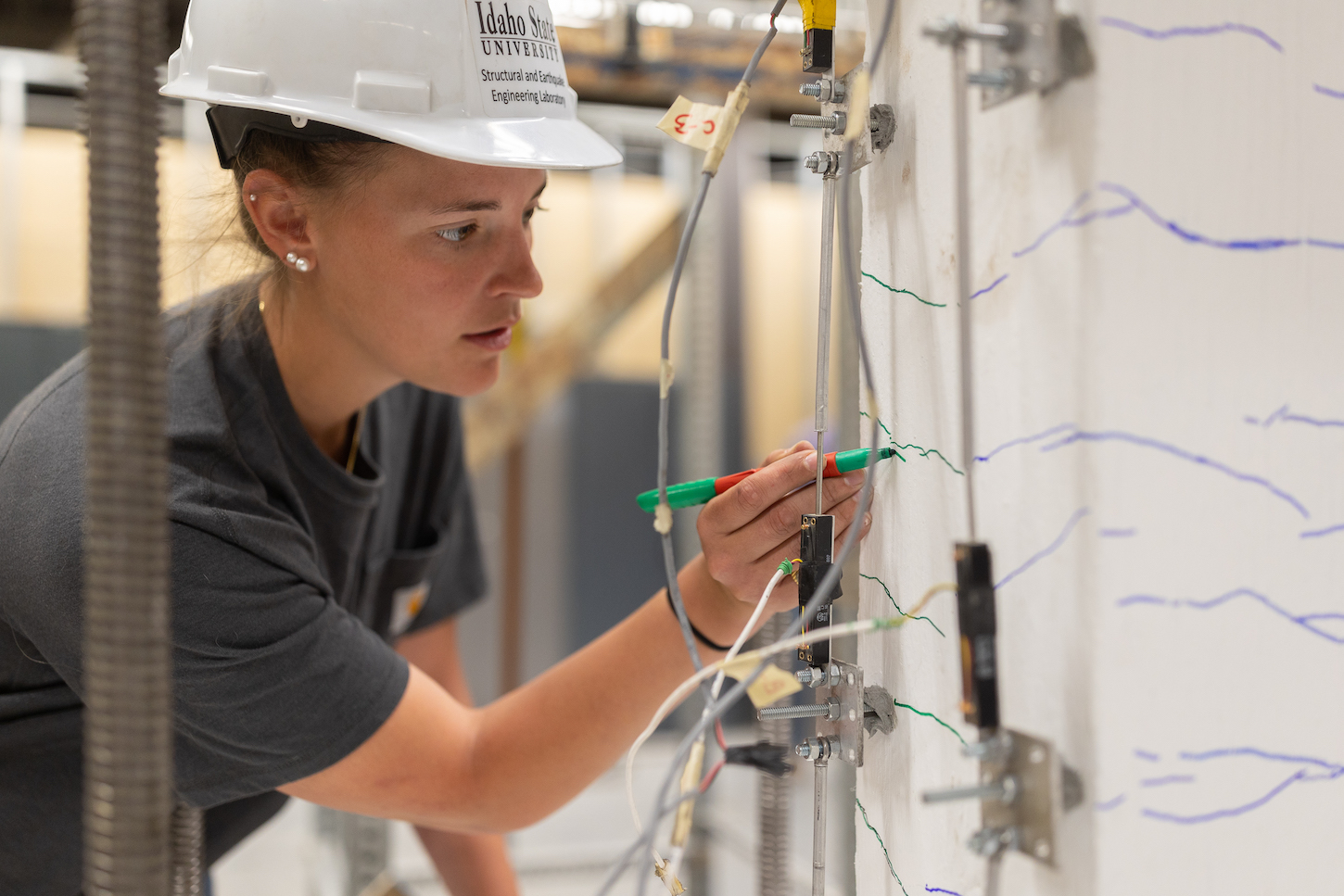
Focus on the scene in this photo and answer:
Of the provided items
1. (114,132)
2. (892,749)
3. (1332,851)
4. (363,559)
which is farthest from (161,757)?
(363,559)

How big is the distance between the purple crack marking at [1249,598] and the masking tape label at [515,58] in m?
0.60

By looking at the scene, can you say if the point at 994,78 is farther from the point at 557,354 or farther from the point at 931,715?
the point at 557,354

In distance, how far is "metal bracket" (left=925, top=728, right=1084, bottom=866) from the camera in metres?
0.50

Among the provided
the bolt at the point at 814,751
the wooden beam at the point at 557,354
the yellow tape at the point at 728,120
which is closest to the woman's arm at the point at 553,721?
the bolt at the point at 814,751

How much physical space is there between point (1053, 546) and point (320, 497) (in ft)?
2.21

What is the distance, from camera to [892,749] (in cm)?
65

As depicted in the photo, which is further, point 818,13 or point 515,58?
point 515,58

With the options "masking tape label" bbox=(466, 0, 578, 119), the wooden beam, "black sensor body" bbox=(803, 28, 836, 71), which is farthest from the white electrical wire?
the wooden beam

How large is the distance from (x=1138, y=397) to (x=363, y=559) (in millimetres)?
851

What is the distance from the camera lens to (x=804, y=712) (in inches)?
25.4

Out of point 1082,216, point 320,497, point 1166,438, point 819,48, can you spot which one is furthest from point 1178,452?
point 320,497

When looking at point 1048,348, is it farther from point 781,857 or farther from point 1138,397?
point 781,857

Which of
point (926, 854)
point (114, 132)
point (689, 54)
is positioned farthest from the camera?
point (689, 54)

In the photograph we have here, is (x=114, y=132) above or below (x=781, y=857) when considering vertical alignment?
above
